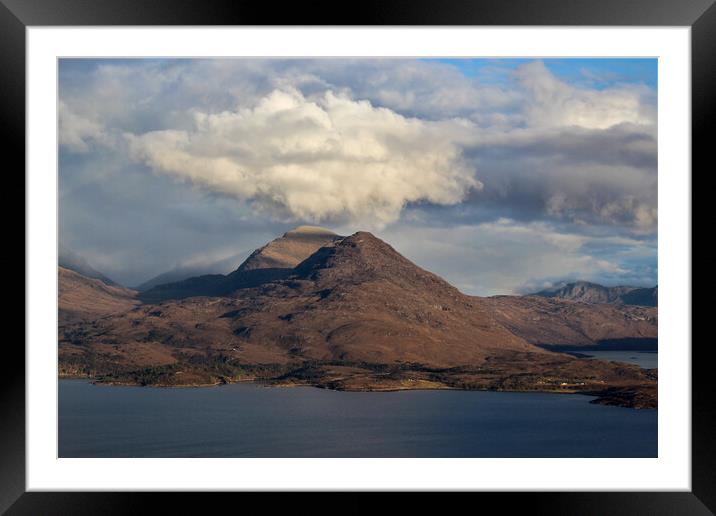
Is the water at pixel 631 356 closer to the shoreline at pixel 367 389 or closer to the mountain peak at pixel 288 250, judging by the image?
the shoreline at pixel 367 389

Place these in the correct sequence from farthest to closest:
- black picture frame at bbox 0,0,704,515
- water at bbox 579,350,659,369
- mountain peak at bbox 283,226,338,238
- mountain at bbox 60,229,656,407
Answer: mountain peak at bbox 283,226,338,238, water at bbox 579,350,659,369, mountain at bbox 60,229,656,407, black picture frame at bbox 0,0,704,515

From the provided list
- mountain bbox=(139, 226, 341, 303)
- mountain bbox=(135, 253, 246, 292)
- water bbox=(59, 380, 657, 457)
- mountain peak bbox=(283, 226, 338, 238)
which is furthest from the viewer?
mountain peak bbox=(283, 226, 338, 238)

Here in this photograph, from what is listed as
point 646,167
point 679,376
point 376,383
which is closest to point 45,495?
point 679,376

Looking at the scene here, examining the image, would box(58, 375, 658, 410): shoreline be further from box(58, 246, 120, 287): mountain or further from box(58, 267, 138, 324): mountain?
box(58, 246, 120, 287): mountain

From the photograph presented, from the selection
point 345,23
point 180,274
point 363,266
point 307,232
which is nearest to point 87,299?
point 180,274

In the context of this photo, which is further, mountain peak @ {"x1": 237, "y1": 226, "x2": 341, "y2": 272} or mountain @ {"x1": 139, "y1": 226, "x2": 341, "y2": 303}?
mountain peak @ {"x1": 237, "y1": 226, "x2": 341, "y2": 272}

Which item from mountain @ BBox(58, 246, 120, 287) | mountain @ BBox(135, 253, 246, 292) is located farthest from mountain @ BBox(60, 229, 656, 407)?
mountain @ BBox(58, 246, 120, 287)

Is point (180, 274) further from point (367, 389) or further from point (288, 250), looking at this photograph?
point (367, 389)

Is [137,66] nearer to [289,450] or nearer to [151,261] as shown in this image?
[151,261]
